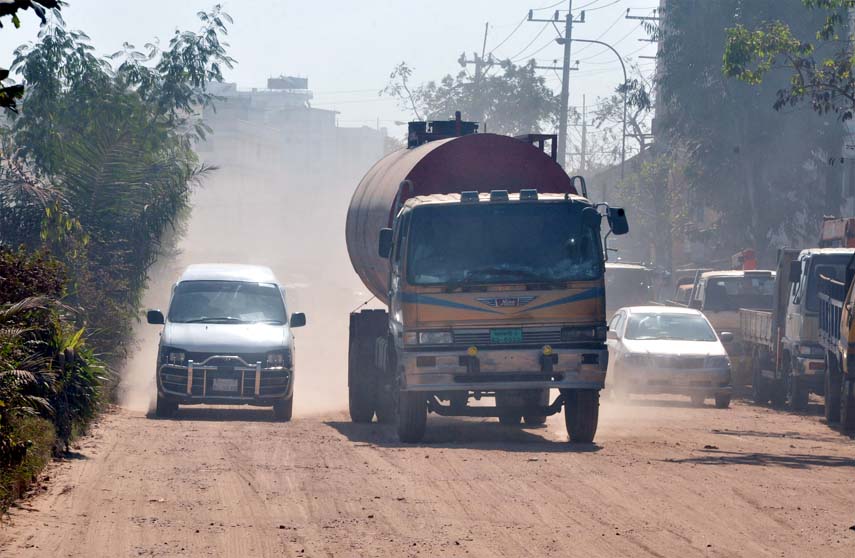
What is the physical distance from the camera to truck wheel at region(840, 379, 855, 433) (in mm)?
17047

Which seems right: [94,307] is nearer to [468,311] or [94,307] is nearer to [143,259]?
[143,259]

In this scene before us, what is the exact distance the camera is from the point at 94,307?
789 inches

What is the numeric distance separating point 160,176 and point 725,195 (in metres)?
30.4

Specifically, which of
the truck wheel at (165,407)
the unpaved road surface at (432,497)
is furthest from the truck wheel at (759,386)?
the truck wheel at (165,407)

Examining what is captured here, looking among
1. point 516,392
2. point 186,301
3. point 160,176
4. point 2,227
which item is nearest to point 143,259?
point 160,176

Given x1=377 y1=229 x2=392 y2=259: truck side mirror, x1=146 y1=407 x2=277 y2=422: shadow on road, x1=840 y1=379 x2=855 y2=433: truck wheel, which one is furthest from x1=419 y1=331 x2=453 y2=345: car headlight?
x1=840 y1=379 x2=855 y2=433: truck wheel

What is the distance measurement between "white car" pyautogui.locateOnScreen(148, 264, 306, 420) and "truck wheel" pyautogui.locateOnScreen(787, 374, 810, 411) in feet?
26.9

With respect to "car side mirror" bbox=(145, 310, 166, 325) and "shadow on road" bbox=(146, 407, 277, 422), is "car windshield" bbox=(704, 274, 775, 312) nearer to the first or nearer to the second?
"shadow on road" bbox=(146, 407, 277, 422)

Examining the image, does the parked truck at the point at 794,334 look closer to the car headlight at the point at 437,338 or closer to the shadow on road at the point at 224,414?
the shadow on road at the point at 224,414

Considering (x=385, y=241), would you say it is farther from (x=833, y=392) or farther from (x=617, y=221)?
(x=833, y=392)

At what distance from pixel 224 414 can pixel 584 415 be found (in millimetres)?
7007

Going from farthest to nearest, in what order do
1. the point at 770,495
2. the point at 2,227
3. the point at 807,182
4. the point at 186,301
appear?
1. the point at 807,182
2. the point at 2,227
3. the point at 186,301
4. the point at 770,495

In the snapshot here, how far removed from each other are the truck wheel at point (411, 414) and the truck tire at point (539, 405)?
189 cm

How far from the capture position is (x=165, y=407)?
17922 millimetres
